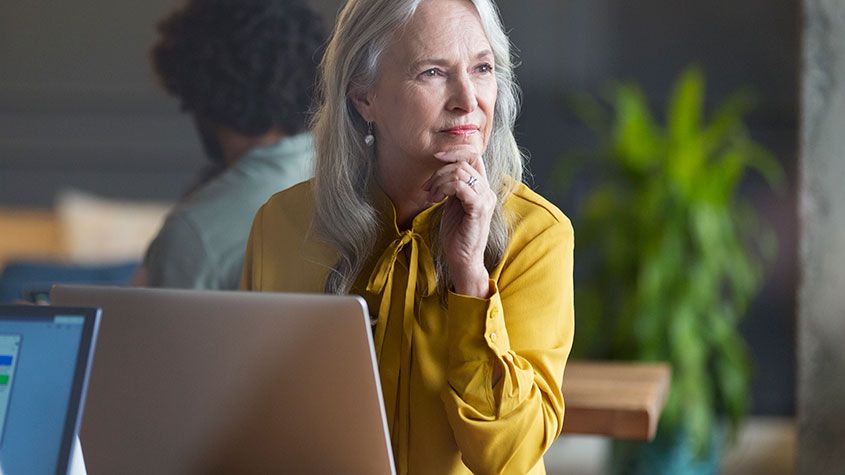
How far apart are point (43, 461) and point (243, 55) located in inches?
46.1

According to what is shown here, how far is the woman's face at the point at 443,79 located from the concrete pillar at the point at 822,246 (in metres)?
1.98

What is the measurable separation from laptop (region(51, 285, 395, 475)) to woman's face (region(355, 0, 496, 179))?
29 cm

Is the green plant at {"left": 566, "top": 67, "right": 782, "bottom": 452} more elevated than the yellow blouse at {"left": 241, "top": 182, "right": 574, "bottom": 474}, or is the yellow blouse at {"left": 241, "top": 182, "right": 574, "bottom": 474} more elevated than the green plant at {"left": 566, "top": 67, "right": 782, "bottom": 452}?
the yellow blouse at {"left": 241, "top": 182, "right": 574, "bottom": 474}

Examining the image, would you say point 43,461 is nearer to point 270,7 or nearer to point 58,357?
point 58,357

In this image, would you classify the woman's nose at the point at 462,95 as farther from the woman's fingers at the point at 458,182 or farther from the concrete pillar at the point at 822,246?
the concrete pillar at the point at 822,246

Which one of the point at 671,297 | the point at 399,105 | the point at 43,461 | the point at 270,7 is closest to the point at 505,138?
the point at 399,105

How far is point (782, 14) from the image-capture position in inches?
168

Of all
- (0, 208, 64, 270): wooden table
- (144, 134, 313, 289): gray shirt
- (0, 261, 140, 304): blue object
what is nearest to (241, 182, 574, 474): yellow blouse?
A: (144, 134, 313, 289): gray shirt

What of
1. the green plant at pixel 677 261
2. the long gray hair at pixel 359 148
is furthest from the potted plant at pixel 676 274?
the long gray hair at pixel 359 148

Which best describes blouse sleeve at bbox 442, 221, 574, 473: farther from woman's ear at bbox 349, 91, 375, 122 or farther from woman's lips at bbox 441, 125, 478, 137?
woman's ear at bbox 349, 91, 375, 122

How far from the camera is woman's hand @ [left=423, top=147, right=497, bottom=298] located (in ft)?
4.51

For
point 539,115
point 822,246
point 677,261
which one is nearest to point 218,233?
point 822,246

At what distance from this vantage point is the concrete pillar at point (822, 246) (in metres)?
3.15

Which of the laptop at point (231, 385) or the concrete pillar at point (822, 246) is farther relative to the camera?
the concrete pillar at point (822, 246)
